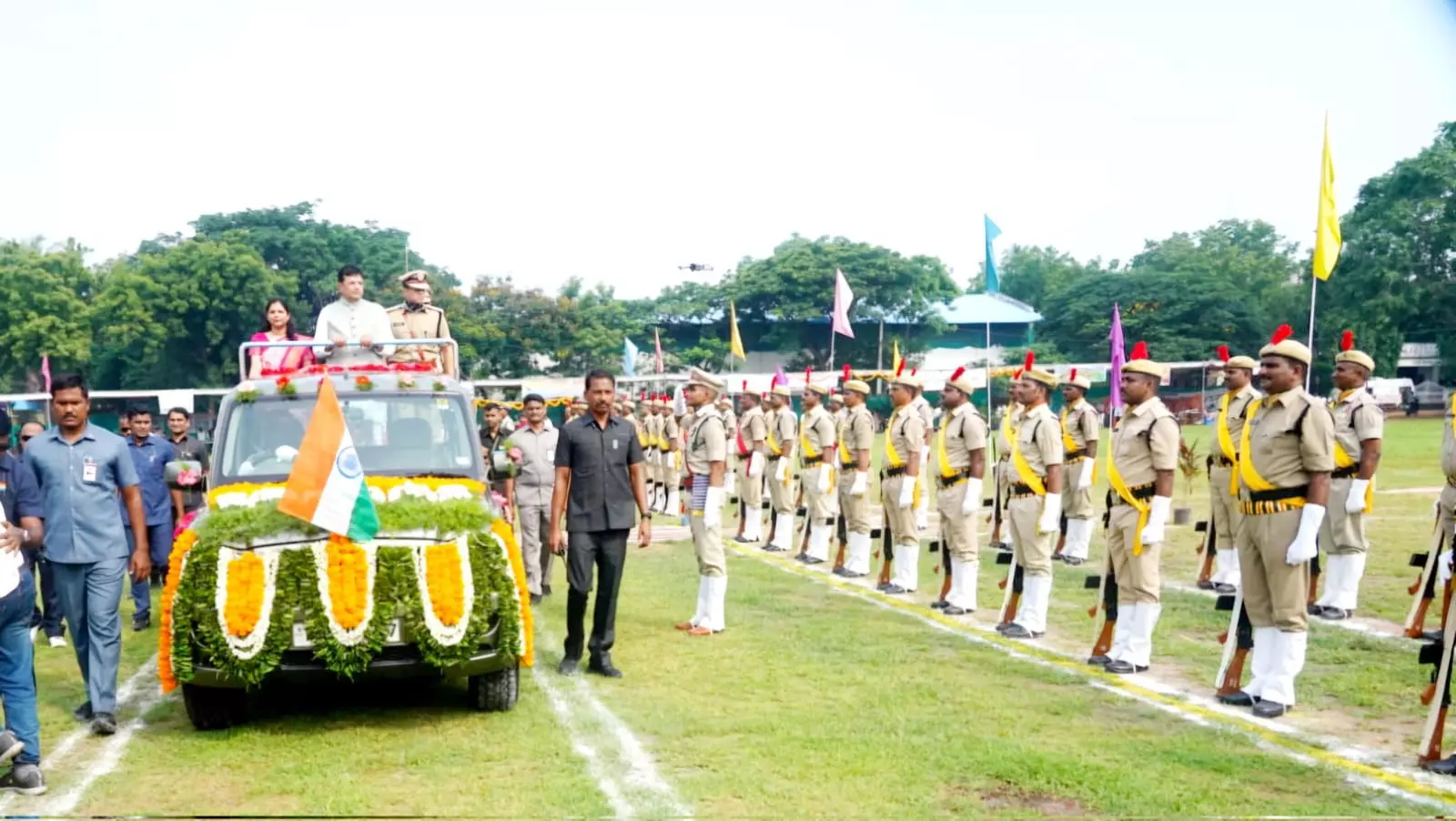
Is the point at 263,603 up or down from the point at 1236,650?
up

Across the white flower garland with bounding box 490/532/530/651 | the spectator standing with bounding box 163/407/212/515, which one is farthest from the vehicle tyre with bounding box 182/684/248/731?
the spectator standing with bounding box 163/407/212/515

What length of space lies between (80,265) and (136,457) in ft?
156

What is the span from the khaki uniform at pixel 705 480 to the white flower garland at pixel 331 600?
3560 millimetres

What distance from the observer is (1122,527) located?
852 centimetres

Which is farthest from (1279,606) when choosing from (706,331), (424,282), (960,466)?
(706,331)

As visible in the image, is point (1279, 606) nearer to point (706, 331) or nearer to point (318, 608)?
point (318, 608)

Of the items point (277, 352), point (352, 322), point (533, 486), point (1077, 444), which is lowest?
point (533, 486)

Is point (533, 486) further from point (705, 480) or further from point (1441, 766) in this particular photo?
point (1441, 766)

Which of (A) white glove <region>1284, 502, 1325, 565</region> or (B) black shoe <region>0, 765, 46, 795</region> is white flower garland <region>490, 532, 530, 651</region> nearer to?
(B) black shoe <region>0, 765, 46, 795</region>

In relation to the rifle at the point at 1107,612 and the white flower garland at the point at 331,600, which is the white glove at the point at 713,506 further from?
the white flower garland at the point at 331,600

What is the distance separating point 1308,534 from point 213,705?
6278 millimetres

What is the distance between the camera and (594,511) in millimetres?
8531

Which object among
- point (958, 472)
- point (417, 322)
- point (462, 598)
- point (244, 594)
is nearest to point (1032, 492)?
point (958, 472)

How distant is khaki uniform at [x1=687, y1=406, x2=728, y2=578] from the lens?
9984 mm
